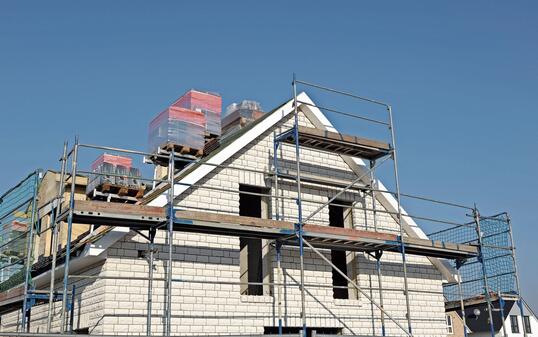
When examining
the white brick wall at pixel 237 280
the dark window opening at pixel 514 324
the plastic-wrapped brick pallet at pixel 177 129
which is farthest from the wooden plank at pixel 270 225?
the dark window opening at pixel 514 324

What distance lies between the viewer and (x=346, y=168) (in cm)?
1659

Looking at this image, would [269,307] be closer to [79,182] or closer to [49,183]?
[79,182]

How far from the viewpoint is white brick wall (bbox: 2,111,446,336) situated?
1213cm

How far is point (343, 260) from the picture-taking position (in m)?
16.2

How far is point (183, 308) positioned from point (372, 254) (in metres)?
5.54

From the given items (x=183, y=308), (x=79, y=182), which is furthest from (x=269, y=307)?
(x=79, y=182)

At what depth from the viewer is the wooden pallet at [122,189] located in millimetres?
14102

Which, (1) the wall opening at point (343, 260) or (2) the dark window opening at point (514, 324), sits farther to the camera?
(2) the dark window opening at point (514, 324)

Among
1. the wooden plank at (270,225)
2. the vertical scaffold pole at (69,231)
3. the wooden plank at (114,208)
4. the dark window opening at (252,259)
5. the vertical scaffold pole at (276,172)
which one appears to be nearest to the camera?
the vertical scaffold pole at (69,231)

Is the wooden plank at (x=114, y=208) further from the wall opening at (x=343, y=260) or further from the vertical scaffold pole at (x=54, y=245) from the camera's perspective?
the wall opening at (x=343, y=260)

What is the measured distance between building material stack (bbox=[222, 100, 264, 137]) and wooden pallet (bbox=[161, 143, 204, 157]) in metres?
4.70

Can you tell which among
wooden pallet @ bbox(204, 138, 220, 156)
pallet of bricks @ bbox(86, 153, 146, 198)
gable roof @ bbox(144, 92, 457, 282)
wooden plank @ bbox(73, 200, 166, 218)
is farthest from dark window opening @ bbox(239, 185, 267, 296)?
wooden plank @ bbox(73, 200, 166, 218)

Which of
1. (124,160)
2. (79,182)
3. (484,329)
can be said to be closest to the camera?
(124,160)

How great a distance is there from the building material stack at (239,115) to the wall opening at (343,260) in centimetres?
410
